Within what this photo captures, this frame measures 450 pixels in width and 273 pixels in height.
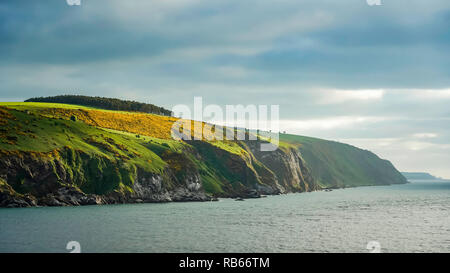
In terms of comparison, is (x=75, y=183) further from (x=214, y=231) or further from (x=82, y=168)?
(x=214, y=231)

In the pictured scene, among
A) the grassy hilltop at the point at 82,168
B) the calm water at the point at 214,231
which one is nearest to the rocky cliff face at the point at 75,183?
the grassy hilltop at the point at 82,168

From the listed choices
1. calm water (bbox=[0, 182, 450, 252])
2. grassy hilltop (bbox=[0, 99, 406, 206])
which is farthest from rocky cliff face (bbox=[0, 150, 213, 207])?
calm water (bbox=[0, 182, 450, 252])

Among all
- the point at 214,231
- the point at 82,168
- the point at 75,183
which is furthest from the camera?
the point at 82,168

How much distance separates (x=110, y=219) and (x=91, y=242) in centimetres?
2955

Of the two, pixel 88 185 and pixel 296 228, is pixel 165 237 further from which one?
pixel 88 185

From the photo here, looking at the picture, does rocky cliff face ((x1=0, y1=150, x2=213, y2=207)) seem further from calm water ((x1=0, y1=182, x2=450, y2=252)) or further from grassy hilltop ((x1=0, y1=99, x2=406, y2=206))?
calm water ((x1=0, y1=182, x2=450, y2=252))

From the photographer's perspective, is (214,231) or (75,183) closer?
(214,231)

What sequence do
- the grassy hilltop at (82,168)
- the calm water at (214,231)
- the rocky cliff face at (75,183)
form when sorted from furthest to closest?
the grassy hilltop at (82,168) → the rocky cliff face at (75,183) → the calm water at (214,231)

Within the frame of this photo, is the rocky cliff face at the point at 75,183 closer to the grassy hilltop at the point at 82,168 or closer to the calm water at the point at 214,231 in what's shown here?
the grassy hilltop at the point at 82,168

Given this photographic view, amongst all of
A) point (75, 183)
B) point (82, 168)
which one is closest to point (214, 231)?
point (75, 183)

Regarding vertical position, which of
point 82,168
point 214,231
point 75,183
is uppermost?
point 82,168

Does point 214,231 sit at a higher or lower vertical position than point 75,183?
lower
